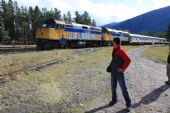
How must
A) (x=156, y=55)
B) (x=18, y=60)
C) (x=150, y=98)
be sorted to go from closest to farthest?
(x=150, y=98), (x=18, y=60), (x=156, y=55)

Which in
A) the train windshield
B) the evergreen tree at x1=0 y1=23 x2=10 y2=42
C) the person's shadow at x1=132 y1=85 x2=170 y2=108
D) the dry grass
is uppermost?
the train windshield

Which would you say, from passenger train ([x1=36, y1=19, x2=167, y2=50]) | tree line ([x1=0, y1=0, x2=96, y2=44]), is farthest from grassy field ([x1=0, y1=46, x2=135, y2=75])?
tree line ([x1=0, y1=0, x2=96, y2=44])

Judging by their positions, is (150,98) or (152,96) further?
(152,96)

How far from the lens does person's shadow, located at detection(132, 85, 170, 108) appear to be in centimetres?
1089

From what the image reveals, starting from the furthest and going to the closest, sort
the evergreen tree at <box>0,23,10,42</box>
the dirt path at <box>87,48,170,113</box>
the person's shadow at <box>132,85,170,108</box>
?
the evergreen tree at <box>0,23,10,42</box> < the person's shadow at <box>132,85,170,108</box> < the dirt path at <box>87,48,170,113</box>

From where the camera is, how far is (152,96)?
39.3 feet

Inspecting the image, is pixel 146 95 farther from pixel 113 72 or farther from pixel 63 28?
pixel 63 28

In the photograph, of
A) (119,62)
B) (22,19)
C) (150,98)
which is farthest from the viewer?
(22,19)

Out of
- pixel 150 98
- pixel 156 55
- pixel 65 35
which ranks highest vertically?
pixel 65 35

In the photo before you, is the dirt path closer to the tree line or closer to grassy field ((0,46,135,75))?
A: grassy field ((0,46,135,75))

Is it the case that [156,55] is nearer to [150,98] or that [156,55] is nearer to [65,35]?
[65,35]

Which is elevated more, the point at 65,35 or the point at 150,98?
the point at 65,35

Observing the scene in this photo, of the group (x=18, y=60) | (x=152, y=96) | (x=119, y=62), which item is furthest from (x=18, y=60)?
(x=119, y=62)

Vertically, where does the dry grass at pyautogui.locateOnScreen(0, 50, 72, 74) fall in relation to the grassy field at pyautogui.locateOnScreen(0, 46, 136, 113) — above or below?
above
